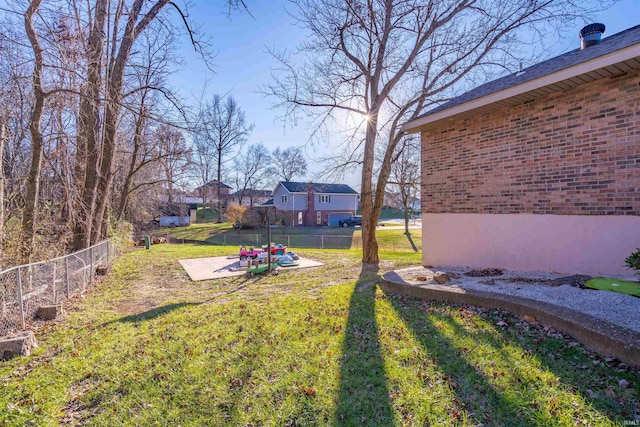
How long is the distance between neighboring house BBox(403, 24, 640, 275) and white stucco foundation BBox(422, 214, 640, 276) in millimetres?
18

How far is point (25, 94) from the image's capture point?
19.6ft

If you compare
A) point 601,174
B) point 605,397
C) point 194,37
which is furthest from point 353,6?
point 605,397

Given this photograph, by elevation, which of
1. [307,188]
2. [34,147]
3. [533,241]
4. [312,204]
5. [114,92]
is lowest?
[533,241]

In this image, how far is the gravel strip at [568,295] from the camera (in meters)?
3.37

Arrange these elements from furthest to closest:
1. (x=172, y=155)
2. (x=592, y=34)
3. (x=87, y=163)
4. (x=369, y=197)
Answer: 1. (x=172, y=155)
2. (x=369, y=197)
3. (x=87, y=163)
4. (x=592, y=34)

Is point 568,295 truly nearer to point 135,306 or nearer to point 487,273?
point 487,273

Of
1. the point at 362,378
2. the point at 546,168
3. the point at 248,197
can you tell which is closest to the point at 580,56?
the point at 546,168

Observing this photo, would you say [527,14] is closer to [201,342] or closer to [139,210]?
[201,342]

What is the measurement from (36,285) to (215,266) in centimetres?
590

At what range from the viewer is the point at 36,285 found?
5.51m

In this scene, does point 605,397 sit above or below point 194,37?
below

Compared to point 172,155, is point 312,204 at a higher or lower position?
lower

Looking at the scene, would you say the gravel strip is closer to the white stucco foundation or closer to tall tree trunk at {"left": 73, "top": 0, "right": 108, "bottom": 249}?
the white stucco foundation

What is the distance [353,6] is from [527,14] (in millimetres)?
5611
